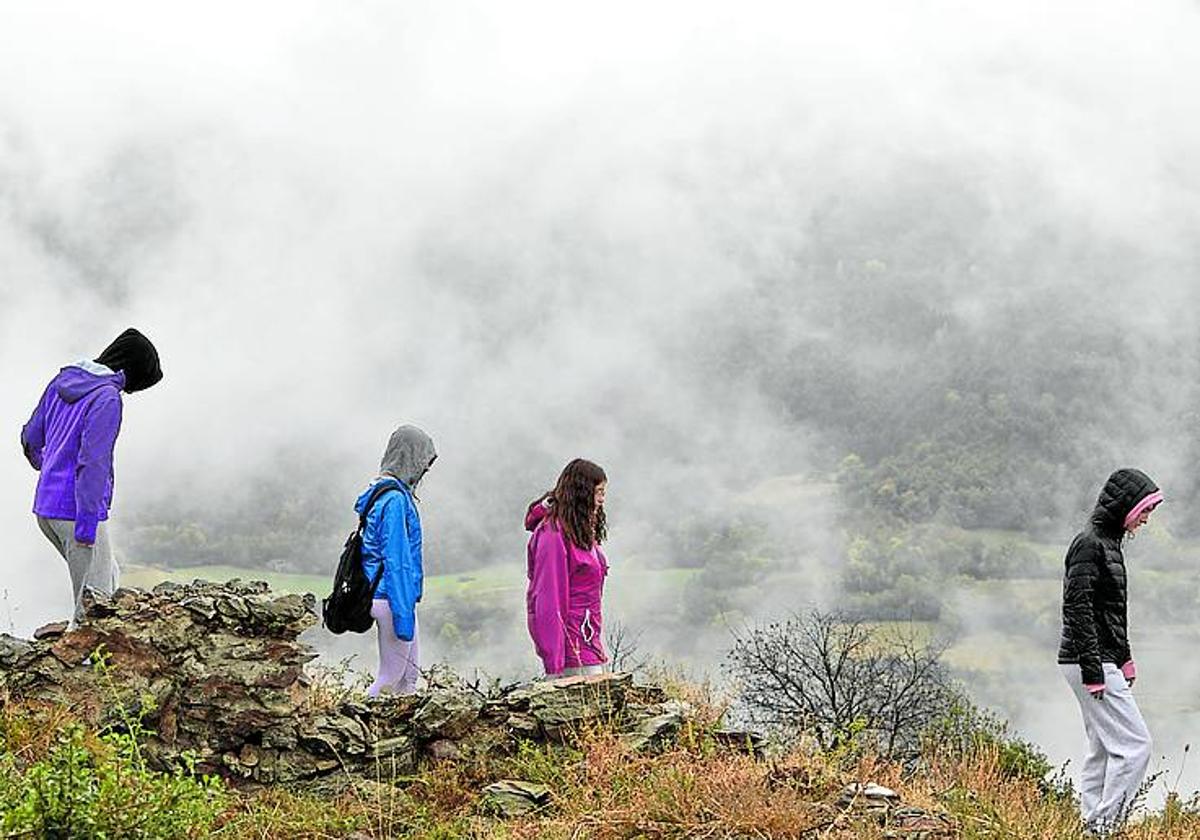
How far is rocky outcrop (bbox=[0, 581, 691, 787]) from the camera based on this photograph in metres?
7.05

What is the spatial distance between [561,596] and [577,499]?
59cm

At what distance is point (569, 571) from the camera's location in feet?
26.2

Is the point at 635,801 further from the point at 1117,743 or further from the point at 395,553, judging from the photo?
the point at 1117,743

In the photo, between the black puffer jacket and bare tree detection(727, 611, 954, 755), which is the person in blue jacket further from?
bare tree detection(727, 611, 954, 755)

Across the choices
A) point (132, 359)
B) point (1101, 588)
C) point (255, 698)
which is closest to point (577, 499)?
point (255, 698)

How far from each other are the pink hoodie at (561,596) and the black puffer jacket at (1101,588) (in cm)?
264

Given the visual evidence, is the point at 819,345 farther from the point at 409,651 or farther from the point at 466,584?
the point at 409,651

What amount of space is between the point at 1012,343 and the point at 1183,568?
26.0 m

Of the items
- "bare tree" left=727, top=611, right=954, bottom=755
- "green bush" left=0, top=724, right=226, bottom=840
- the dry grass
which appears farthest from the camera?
"bare tree" left=727, top=611, right=954, bottom=755

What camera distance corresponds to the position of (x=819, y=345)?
3809 inches

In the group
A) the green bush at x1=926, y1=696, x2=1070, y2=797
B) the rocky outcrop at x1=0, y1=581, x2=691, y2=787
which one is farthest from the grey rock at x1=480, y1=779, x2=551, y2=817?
the green bush at x1=926, y1=696, x2=1070, y2=797

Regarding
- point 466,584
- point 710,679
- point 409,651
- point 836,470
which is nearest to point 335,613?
point 409,651

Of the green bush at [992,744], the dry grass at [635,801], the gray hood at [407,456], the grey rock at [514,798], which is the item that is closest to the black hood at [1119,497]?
the dry grass at [635,801]

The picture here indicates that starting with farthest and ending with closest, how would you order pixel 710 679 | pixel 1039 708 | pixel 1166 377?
pixel 1166 377 → pixel 1039 708 → pixel 710 679
